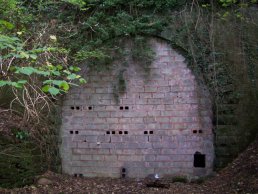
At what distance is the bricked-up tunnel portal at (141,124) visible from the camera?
6461 mm

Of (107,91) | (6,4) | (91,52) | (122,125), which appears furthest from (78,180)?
(6,4)

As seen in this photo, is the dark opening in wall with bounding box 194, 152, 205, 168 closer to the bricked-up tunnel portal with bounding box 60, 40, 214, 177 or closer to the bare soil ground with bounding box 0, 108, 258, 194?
the bricked-up tunnel portal with bounding box 60, 40, 214, 177

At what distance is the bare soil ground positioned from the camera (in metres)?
5.45

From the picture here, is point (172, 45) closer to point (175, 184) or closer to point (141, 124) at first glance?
point (141, 124)

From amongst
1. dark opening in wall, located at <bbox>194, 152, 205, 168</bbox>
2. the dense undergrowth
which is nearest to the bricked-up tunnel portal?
dark opening in wall, located at <bbox>194, 152, 205, 168</bbox>

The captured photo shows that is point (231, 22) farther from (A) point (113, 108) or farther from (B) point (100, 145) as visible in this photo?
(B) point (100, 145)

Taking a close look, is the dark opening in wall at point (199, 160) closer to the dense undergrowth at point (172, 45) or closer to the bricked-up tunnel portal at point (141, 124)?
the bricked-up tunnel portal at point (141, 124)

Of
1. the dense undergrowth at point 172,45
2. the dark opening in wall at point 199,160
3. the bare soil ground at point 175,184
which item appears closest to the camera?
the bare soil ground at point 175,184

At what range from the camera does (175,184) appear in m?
6.23

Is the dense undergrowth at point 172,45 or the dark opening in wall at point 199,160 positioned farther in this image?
the dark opening in wall at point 199,160

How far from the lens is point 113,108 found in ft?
22.1

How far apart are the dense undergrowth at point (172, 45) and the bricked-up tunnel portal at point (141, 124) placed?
20 cm

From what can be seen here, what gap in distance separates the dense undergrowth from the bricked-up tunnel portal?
202 millimetres

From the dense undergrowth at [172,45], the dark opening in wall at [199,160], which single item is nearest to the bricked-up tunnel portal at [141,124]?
the dark opening in wall at [199,160]
